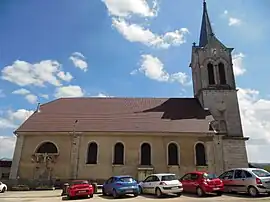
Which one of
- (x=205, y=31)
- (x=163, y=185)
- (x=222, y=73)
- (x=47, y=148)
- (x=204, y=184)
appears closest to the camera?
(x=204, y=184)

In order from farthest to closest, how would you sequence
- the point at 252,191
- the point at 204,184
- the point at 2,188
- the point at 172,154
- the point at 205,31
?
the point at 205,31
the point at 172,154
the point at 2,188
the point at 204,184
the point at 252,191

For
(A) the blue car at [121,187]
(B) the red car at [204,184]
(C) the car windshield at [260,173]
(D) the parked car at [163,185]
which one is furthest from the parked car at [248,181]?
(A) the blue car at [121,187]

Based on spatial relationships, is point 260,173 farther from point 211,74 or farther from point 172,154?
point 211,74

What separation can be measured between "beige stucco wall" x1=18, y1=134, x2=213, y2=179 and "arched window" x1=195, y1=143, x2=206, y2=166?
20.5 inches

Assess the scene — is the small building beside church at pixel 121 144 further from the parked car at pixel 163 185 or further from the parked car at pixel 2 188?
the parked car at pixel 163 185

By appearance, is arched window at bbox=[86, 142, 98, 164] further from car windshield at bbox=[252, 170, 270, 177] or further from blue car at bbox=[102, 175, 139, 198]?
car windshield at bbox=[252, 170, 270, 177]

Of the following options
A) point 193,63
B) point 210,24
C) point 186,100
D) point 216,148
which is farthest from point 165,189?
point 210,24

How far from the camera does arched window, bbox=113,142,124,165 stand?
24616mm

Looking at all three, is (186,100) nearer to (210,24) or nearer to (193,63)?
(193,63)

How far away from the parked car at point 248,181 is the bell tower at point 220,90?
29.0ft

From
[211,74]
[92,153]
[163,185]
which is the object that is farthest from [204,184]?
[211,74]

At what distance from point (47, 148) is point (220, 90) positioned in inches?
840

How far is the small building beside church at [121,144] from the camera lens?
79.0 feet

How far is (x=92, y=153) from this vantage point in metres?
25.0
